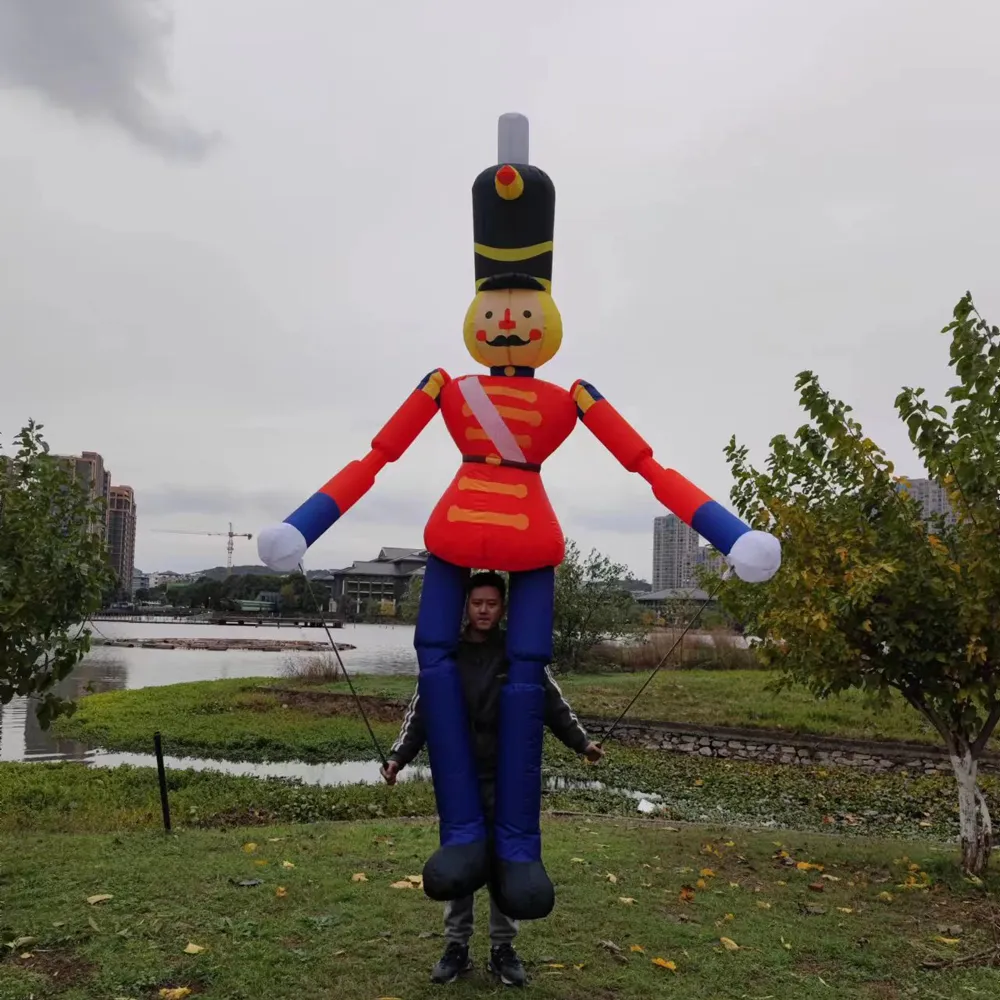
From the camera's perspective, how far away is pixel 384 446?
4523 mm

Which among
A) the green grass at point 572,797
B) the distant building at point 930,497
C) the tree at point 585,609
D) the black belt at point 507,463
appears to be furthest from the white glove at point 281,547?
the tree at point 585,609

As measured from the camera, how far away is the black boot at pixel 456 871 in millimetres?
3701

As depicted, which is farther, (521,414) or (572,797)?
(572,797)

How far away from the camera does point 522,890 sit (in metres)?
3.72

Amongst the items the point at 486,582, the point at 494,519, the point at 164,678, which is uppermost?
the point at 494,519

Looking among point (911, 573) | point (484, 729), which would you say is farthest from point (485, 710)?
point (911, 573)

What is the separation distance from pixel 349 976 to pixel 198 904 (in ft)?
4.61

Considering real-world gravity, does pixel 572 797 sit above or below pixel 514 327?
below

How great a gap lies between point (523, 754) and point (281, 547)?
1460 mm

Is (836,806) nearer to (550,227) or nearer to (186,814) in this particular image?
(186,814)

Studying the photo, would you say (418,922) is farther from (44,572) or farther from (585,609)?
(585,609)

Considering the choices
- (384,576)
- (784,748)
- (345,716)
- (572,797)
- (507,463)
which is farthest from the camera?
(384,576)

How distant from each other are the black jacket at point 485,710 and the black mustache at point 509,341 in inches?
58.0

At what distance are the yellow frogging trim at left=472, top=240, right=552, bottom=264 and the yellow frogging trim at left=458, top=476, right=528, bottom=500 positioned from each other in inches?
46.1
